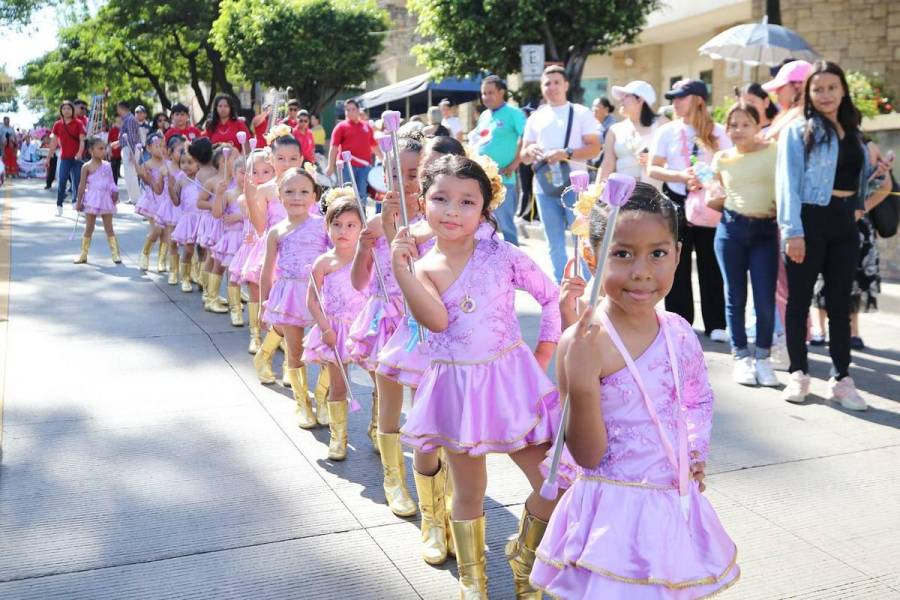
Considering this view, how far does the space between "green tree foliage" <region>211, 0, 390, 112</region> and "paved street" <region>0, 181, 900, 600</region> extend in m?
27.8

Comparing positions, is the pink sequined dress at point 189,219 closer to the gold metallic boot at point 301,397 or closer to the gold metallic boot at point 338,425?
the gold metallic boot at point 301,397

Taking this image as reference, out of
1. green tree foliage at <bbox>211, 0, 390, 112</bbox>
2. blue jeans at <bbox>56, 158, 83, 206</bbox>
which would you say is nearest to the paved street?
blue jeans at <bbox>56, 158, 83, 206</bbox>

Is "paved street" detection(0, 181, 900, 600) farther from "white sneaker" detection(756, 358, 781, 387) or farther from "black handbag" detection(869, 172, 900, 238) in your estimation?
"black handbag" detection(869, 172, 900, 238)

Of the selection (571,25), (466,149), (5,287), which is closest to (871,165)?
(466,149)

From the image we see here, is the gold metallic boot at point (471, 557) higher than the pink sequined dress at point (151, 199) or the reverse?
the reverse

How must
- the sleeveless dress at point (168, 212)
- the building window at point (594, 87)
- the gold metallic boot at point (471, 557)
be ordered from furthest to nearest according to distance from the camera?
the building window at point (594, 87) → the sleeveless dress at point (168, 212) → the gold metallic boot at point (471, 557)

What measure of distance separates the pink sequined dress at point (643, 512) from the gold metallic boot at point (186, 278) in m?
8.50

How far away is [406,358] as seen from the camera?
3900 millimetres

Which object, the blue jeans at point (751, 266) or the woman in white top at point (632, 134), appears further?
the woman in white top at point (632, 134)

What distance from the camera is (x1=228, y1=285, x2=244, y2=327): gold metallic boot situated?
8.66 m

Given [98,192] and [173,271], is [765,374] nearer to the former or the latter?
[173,271]

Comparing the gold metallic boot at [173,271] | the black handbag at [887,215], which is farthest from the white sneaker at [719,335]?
the gold metallic boot at [173,271]

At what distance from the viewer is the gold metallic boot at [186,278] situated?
1061cm

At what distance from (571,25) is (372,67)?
2264 cm
